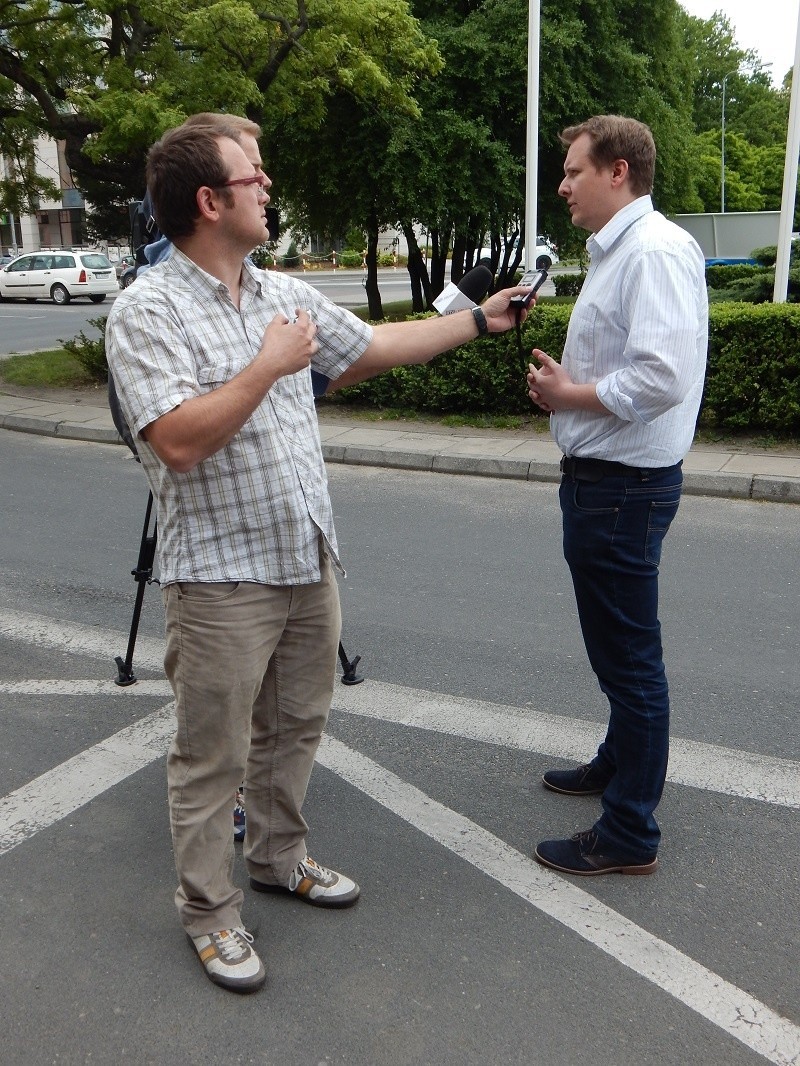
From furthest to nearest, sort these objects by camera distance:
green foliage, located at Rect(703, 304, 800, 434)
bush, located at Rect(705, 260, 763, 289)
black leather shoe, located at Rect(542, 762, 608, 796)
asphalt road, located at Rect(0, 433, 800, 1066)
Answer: bush, located at Rect(705, 260, 763, 289) → green foliage, located at Rect(703, 304, 800, 434) → black leather shoe, located at Rect(542, 762, 608, 796) → asphalt road, located at Rect(0, 433, 800, 1066)

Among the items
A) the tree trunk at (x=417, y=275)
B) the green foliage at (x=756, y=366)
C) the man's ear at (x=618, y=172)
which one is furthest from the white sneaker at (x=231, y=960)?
the tree trunk at (x=417, y=275)

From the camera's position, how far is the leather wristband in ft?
9.69

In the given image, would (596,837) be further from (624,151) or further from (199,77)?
(199,77)

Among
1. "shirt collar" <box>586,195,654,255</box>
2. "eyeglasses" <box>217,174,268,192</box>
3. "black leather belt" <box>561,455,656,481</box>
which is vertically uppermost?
"eyeglasses" <box>217,174,268,192</box>

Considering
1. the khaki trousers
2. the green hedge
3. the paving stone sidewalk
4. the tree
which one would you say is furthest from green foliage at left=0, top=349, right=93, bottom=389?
the khaki trousers

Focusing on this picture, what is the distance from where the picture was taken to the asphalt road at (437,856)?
2400mm

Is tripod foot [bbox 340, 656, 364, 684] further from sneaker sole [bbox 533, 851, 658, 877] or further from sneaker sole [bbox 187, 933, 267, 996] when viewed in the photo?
sneaker sole [bbox 187, 933, 267, 996]

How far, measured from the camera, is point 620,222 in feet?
8.98

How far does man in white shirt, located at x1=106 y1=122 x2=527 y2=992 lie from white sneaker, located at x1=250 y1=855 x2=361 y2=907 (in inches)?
0.6

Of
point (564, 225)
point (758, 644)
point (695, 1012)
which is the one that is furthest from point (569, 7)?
point (695, 1012)

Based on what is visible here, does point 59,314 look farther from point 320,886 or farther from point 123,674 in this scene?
point 320,886

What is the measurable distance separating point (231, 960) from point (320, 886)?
15.0 inches

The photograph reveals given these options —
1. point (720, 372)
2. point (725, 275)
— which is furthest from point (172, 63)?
point (725, 275)

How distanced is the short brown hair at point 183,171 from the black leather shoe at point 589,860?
200 cm
